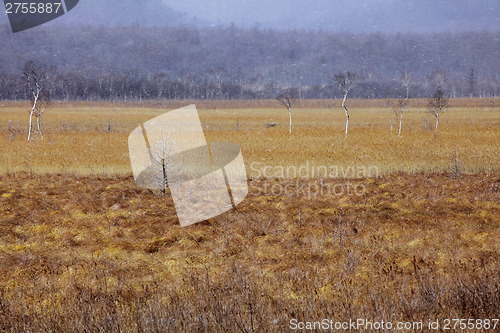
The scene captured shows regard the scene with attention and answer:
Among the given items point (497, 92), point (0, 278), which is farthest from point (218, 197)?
point (497, 92)

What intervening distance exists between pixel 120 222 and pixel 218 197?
366 centimetres

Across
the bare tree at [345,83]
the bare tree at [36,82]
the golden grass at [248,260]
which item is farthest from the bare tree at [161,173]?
the bare tree at [345,83]

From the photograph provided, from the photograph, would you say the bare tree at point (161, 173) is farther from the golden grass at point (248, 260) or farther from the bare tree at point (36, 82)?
the bare tree at point (36, 82)

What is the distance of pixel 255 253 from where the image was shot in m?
8.53

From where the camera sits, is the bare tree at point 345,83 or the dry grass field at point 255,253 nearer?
the dry grass field at point 255,253

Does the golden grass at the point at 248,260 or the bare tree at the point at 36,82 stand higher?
the bare tree at the point at 36,82

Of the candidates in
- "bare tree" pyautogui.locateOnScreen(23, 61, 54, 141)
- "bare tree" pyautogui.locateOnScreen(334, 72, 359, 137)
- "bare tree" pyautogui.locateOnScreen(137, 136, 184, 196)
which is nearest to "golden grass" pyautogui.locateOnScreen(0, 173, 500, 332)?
"bare tree" pyautogui.locateOnScreen(137, 136, 184, 196)

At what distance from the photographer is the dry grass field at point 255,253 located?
5.04 m

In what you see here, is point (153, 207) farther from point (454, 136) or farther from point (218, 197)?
point (454, 136)

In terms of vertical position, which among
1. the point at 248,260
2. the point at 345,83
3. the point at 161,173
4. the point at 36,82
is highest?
the point at 36,82

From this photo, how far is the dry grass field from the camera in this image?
5039 mm

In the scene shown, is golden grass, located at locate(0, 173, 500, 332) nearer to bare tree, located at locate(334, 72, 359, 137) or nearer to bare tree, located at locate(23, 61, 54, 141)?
bare tree, located at locate(23, 61, 54, 141)

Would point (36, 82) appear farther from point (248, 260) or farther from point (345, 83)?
point (248, 260)

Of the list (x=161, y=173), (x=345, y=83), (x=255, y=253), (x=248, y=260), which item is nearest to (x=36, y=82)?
(x=161, y=173)
